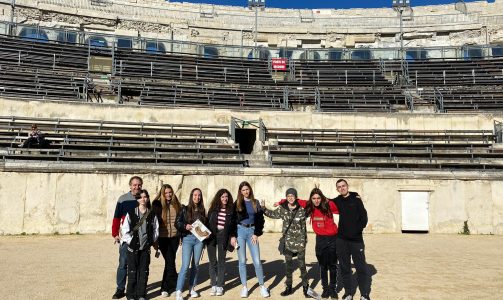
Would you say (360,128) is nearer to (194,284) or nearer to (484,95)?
(484,95)

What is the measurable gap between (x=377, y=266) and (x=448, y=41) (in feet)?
111

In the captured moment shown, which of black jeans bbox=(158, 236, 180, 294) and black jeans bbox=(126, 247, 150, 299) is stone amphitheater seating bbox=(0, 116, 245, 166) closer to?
black jeans bbox=(158, 236, 180, 294)

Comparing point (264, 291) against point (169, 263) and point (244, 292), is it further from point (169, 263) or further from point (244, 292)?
point (169, 263)

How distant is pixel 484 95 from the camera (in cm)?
2202

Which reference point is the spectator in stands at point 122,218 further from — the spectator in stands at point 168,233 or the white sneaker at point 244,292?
the white sneaker at point 244,292

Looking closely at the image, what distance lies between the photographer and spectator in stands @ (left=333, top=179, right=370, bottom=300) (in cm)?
580

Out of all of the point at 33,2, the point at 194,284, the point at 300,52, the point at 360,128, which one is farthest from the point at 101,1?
the point at 194,284

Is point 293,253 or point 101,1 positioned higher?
point 101,1

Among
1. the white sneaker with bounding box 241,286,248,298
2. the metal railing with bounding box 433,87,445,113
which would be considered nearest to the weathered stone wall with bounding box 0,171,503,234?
the white sneaker with bounding box 241,286,248,298

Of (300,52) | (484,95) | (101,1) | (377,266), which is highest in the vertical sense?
(101,1)

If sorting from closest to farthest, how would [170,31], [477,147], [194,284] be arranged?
1. [194,284]
2. [477,147]
3. [170,31]

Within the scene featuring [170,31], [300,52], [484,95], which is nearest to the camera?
[484,95]

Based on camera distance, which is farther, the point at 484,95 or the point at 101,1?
the point at 101,1

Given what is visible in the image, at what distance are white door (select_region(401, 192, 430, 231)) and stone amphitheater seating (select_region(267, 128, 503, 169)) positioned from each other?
1.57m
